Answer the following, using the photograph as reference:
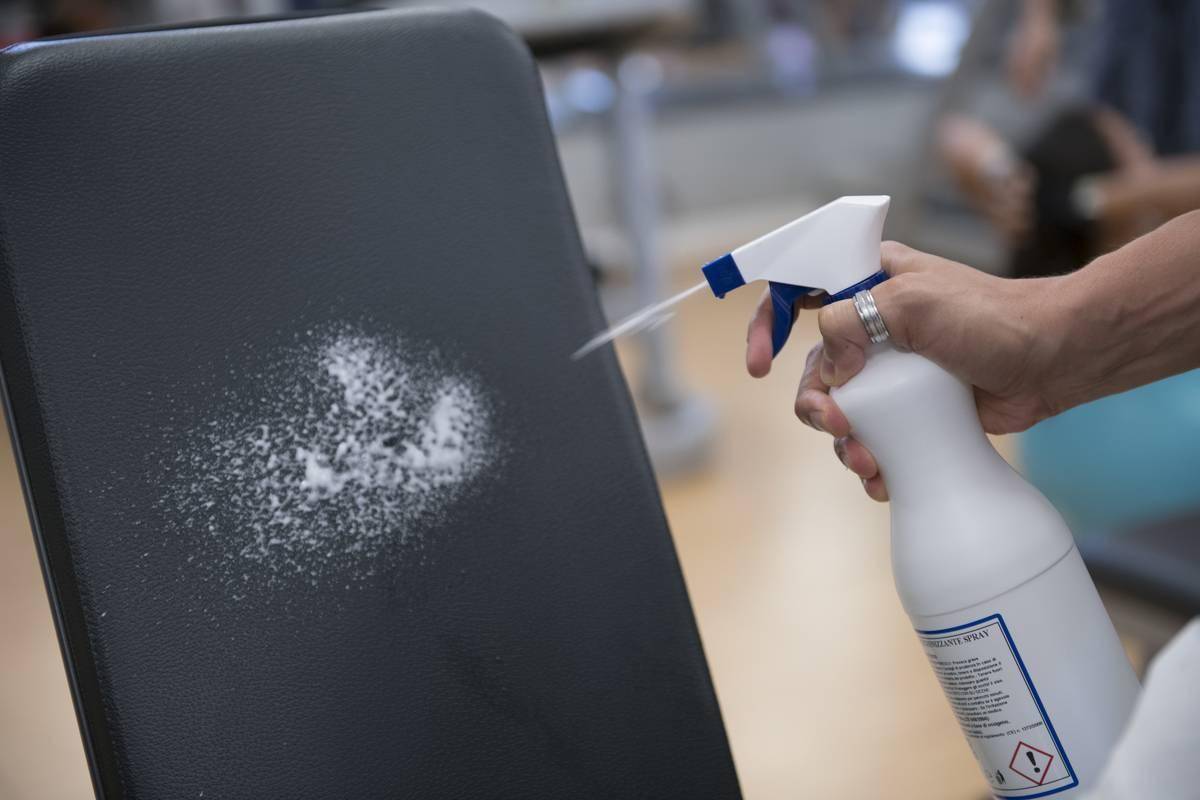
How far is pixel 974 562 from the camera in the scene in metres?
0.45

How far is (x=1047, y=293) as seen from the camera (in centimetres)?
Result: 51

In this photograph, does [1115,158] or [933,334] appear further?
[1115,158]

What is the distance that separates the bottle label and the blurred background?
42 cm

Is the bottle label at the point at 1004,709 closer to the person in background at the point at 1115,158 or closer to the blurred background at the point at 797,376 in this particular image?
the blurred background at the point at 797,376

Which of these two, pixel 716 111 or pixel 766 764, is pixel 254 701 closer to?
pixel 766 764

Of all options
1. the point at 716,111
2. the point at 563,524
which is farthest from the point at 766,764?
the point at 716,111

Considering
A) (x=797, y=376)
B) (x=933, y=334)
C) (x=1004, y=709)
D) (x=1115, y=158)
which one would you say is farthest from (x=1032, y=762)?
(x=797, y=376)

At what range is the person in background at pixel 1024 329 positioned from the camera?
18.6 inches

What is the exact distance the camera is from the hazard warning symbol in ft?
1.49

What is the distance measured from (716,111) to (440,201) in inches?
128

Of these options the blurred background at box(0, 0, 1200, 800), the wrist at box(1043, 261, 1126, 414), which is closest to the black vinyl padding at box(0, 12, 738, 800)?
the blurred background at box(0, 0, 1200, 800)

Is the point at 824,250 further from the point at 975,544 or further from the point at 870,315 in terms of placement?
the point at 975,544

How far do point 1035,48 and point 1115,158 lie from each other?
77 cm

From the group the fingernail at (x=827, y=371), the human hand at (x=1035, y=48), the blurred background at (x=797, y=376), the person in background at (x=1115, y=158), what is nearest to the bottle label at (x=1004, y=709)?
the fingernail at (x=827, y=371)
